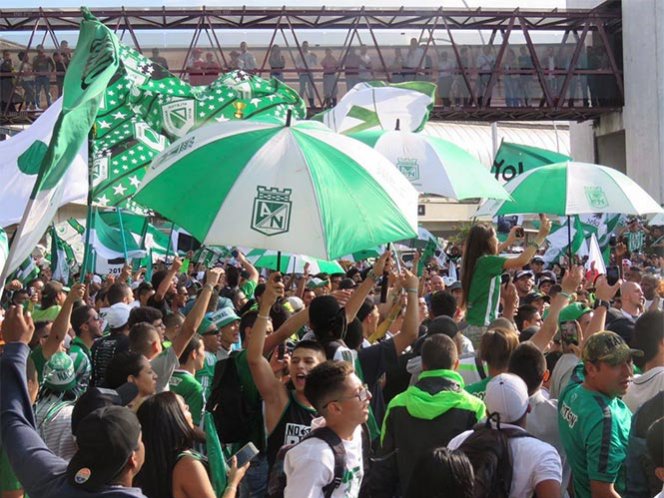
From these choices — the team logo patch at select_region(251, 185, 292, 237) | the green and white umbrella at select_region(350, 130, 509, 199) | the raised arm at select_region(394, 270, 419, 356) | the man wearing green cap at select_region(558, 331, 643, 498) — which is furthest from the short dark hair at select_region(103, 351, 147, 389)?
the green and white umbrella at select_region(350, 130, 509, 199)

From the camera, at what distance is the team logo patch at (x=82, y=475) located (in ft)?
12.6

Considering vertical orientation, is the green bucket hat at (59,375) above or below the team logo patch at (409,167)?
below

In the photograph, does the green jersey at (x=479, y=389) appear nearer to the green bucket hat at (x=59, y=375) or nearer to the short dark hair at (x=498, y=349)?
the short dark hair at (x=498, y=349)

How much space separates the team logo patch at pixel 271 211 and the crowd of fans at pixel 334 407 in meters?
0.45

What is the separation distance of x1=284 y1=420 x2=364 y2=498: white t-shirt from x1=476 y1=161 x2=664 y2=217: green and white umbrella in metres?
6.52

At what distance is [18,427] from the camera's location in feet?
14.2

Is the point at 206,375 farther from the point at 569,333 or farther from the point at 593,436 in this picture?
the point at 593,436

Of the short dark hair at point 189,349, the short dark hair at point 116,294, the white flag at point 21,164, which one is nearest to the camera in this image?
the short dark hair at point 189,349

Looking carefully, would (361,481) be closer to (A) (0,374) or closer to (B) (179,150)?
(A) (0,374)

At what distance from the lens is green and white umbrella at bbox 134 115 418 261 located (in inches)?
255

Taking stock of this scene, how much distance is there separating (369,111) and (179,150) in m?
7.95

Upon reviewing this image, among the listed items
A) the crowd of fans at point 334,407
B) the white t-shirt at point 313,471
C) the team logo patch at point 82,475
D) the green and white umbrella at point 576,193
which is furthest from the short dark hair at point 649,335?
the green and white umbrella at point 576,193

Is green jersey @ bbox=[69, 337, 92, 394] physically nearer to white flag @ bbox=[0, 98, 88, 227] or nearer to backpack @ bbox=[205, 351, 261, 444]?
backpack @ bbox=[205, 351, 261, 444]

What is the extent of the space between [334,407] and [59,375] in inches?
81.3
